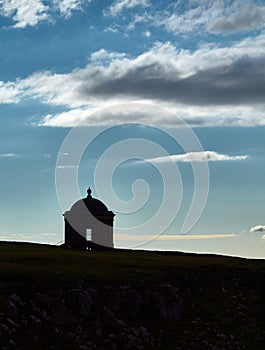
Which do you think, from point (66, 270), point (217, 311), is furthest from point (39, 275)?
point (217, 311)

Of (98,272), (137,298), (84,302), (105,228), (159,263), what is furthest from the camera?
(105,228)

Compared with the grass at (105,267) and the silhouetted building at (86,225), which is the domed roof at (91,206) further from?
the grass at (105,267)

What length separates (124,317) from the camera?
1426 inches

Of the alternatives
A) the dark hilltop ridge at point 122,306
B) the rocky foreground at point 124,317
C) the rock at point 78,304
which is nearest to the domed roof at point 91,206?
the dark hilltop ridge at point 122,306

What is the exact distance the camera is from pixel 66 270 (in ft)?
129

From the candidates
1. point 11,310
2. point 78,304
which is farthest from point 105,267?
point 11,310

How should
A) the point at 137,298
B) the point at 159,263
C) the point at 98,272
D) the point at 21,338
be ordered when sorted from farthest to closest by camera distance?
the point at 159,263 → the point at 98,272 → the point at 137,298 → the point at 21,338

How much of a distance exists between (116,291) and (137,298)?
133 centimetres

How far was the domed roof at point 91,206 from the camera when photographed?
66.3 m

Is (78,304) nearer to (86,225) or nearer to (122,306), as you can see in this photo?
(122,306)

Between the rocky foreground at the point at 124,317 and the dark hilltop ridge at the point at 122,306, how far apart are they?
0.04m

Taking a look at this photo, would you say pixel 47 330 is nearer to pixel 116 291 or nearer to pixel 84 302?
pixel 84 302

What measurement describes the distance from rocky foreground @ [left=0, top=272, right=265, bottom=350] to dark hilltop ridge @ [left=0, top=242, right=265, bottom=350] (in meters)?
0.04

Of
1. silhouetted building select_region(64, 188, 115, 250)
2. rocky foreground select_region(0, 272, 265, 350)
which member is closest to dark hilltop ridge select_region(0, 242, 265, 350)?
rocky foreground select_region(0, 272, 265, 350)
